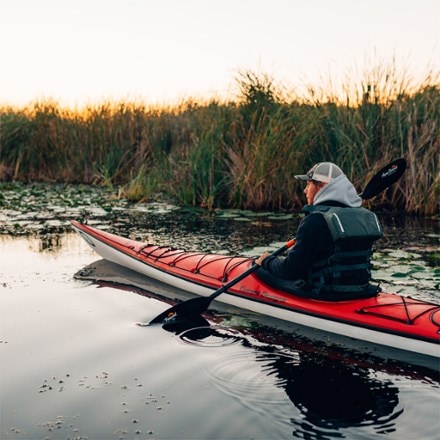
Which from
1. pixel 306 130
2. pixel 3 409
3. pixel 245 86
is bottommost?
pixel 3 409

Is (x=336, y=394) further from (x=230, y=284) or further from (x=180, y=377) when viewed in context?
(x=230, y=284)

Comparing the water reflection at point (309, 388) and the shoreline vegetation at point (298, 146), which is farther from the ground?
the shoreline vegetation at point (298, 146)

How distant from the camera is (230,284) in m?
4.60

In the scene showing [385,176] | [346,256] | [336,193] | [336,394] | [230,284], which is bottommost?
[336,394]

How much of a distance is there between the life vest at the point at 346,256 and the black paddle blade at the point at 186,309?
2.66 feet

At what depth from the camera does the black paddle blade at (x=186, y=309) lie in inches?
172

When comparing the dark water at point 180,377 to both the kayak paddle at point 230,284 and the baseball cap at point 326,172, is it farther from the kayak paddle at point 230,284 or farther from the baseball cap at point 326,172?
the baseball cap at point 326,172

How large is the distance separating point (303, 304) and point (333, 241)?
575 millimetres

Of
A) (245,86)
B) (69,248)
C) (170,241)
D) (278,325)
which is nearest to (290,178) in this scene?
(245,86)

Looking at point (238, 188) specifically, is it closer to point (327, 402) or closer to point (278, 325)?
point (278, 325)

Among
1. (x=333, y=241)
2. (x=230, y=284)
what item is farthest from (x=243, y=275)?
(x=333, y=241)

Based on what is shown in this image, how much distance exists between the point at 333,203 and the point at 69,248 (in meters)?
3.99

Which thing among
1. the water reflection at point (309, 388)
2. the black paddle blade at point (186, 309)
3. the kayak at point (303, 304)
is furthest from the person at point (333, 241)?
the black paddle blade at point (186, 309)

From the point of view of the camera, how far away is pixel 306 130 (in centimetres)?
920
